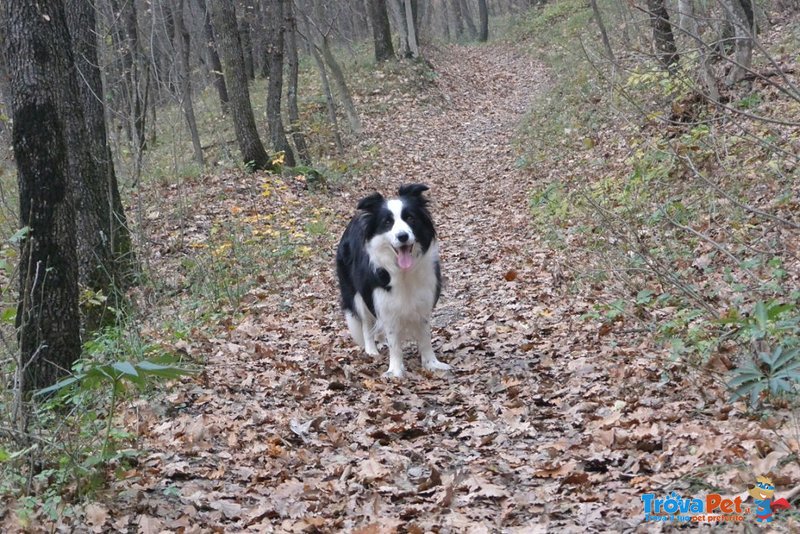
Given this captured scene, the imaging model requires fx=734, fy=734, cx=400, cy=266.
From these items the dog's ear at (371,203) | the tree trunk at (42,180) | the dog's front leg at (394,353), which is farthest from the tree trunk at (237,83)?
the tree trunk at (42,180)

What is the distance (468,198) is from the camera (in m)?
14.8

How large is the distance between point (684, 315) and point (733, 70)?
6282mm

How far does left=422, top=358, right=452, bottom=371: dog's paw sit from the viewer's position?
6.72 metres

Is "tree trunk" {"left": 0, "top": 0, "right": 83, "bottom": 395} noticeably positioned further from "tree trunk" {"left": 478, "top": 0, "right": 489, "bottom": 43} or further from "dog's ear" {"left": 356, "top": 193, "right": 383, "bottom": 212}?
"tree trunk" {"left": 478, "top": 0, "right": 489, "bottom": 43}

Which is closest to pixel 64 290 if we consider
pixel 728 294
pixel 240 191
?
pixel 728 294

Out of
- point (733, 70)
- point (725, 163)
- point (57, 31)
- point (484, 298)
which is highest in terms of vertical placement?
point (57, 31)

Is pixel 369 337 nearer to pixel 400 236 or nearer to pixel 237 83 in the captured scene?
pixel 400 236

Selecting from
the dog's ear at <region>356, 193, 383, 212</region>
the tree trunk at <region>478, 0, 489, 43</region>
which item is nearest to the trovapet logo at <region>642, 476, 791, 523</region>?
the dog's ear at <region>356, 193, 383, 212</region>

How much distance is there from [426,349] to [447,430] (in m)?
1.73

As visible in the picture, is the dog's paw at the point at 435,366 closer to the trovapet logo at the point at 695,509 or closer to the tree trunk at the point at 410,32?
the trovapet logo at the point at 695,509

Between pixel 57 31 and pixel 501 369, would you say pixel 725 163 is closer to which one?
pixel 501 369

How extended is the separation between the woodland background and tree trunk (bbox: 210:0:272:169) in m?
0.06

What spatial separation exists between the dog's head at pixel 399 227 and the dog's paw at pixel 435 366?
0.92m

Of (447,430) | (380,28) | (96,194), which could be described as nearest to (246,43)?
(380,28)
